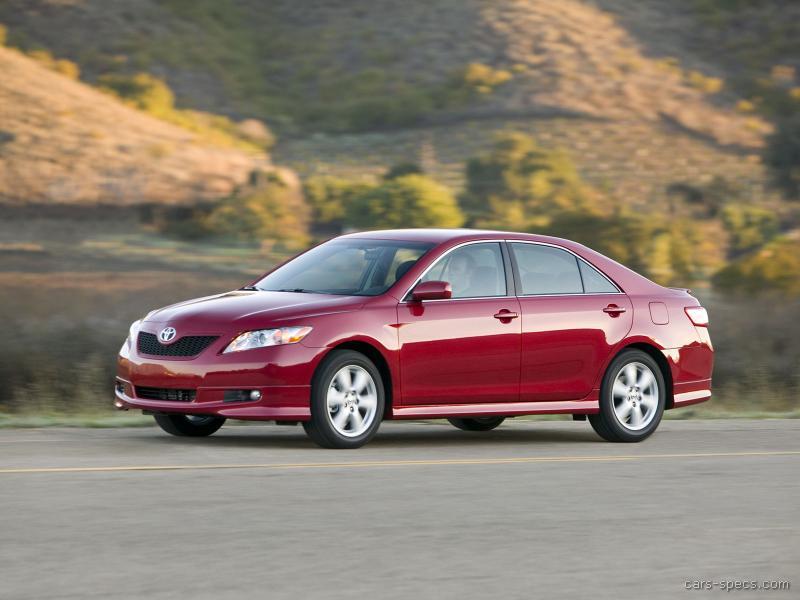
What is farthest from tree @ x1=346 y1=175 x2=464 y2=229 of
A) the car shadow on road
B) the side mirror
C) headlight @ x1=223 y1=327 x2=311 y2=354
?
headlight @ x1=223 y1=327 x2=311 y2=354

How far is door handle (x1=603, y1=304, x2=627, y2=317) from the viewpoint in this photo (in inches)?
522

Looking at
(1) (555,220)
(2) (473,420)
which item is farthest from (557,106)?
(2) (473,420)

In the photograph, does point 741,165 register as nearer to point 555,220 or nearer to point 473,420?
point 555,220

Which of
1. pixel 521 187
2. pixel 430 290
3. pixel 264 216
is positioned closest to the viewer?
pixel 430 290

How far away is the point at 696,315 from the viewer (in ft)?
45.7

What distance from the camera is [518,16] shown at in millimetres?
49906

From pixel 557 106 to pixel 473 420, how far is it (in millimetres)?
33264

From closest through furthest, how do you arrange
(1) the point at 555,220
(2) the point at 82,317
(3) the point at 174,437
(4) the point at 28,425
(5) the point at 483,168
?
(3) the point at 174,437, (4) the point at 28,425, (2) the point at 82,317, (1) the point at 555,220, (5) the point at 483,168

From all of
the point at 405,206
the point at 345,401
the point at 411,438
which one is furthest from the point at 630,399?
the point at 405,206

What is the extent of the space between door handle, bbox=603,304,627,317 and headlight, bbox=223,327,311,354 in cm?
270

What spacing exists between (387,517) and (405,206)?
31.7 meters

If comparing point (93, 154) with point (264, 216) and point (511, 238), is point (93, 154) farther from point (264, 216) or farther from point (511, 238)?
point (511, 238)

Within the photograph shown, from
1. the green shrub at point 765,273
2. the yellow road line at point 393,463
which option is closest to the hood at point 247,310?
the yellow road line at point 393,463

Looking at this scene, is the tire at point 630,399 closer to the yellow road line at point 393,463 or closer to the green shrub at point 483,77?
the yellow road line at point 393,463
